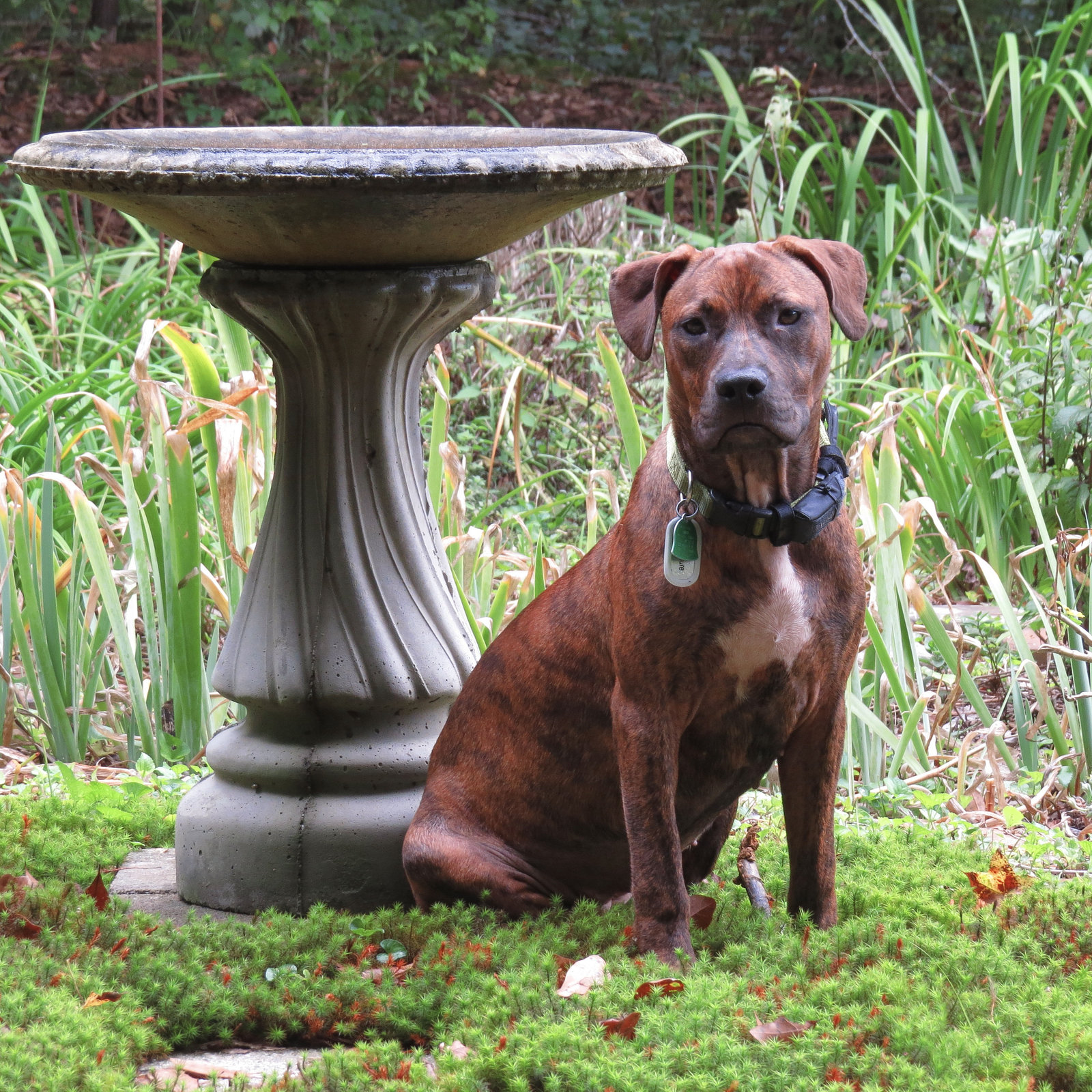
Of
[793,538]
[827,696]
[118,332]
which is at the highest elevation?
[118,332]

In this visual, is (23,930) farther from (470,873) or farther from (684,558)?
(684,558)

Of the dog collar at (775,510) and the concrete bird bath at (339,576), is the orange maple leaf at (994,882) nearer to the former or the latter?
the dog collar at (775,510)

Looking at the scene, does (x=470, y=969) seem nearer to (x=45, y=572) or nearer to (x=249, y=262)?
(x=249, y=262)

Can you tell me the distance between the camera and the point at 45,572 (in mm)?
3584

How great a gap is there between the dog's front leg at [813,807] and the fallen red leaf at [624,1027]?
1.80ft

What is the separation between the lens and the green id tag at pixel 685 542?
232 cm

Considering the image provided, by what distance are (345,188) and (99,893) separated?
157cm

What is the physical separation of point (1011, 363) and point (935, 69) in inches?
224

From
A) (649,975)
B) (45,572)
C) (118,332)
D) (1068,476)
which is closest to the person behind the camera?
(649,975)

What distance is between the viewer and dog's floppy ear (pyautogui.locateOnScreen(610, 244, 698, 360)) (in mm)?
2416

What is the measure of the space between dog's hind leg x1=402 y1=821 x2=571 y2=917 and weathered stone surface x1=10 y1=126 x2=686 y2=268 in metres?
1.22

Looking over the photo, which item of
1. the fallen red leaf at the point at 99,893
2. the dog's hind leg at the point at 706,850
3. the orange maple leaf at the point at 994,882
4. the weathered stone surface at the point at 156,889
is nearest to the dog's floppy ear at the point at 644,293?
the dog's hind leg at the point at 706,850

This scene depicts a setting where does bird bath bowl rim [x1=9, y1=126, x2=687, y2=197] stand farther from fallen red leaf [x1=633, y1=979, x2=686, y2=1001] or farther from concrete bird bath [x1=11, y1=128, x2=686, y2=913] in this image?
fallen red leaf [x1=633, y1=979, x2=686, y2=1001]

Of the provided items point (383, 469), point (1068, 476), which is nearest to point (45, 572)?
point (383, 469)
